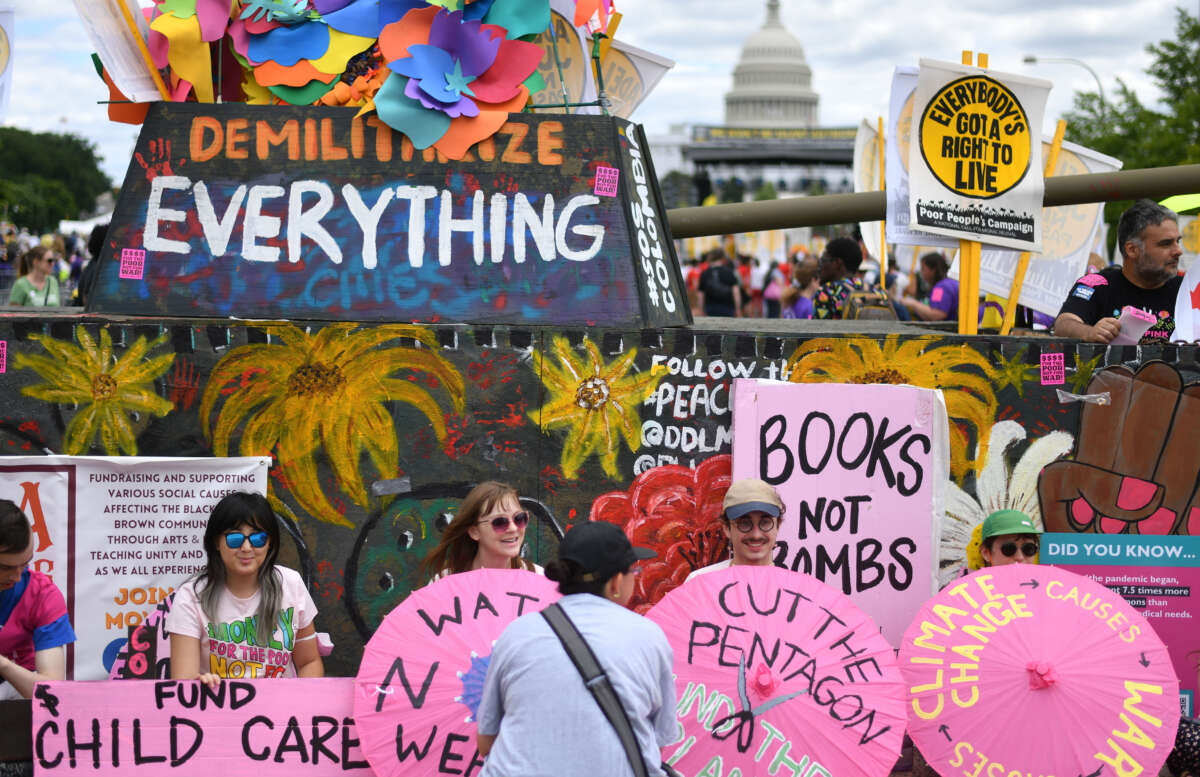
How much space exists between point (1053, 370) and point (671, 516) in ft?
5.55

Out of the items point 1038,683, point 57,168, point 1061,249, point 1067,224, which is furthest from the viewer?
point 57,168

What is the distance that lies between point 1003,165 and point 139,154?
3.89 meters

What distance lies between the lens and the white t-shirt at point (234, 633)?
5008mm

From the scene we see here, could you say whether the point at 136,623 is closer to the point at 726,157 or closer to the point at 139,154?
the point at 139,154

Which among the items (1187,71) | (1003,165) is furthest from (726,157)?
(1003,165)

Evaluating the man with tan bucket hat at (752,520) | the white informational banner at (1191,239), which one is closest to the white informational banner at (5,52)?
the man with tan bucket hat at (752,520)

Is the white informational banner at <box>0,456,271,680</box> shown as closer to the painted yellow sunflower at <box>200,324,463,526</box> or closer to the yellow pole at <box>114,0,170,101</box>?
the painted yellow sunflower at <box>200,324,463,526</box>

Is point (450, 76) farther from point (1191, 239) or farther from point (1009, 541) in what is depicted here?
point (1191, 239)

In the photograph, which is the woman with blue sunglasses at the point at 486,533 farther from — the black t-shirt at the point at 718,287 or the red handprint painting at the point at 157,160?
the black t-shirt at the point at 718,287

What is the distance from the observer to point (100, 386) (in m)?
5.61

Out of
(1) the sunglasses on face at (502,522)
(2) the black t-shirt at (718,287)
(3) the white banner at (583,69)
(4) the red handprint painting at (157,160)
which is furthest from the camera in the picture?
(2) the black t-shirt at (718,287)

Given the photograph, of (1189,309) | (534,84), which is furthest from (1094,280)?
(534,84)

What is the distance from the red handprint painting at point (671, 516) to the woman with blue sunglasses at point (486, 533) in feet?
2.04

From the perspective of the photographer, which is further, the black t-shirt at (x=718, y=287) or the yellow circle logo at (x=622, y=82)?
the black t-shirt at (x=718, y=287)
